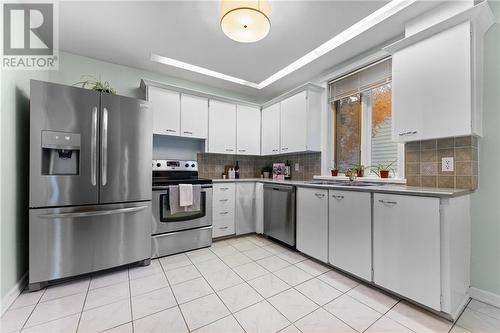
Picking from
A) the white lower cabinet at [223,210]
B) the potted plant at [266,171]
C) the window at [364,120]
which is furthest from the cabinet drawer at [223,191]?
the window at [364,120]

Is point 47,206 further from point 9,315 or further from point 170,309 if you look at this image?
point 170,309

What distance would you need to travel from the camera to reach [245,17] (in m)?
1.60

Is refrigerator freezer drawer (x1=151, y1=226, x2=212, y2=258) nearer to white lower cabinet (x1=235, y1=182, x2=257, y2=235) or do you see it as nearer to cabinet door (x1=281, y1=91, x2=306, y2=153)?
white lower cabinet (x1=235, y1=182, x2=257, y2=235)

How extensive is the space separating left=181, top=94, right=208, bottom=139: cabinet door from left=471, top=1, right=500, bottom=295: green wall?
3.10m

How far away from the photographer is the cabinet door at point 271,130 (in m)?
3.62

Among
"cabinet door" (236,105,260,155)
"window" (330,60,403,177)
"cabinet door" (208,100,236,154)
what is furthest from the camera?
"cabinet door" (236,105,260,155)

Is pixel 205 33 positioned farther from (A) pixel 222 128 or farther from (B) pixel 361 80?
(B) pixel 361 80

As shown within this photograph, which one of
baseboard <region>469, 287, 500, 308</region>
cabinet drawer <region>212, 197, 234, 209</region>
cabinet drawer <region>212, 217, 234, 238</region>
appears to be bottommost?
baseboard <region>469, 287, 500, 308</region>

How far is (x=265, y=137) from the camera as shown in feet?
12.8

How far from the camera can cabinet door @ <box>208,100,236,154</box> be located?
3.46 meters

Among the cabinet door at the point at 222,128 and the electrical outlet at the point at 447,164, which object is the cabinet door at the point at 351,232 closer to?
the electrical outlet at the point at 447,164

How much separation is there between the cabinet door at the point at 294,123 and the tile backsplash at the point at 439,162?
1319mm

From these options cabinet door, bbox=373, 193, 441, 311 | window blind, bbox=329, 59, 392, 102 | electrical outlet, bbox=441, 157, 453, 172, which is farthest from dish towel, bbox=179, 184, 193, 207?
electrical outlet, bbox=441, 157, 453, 172

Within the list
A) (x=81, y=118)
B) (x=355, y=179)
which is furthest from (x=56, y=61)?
(x=355, y=179)
